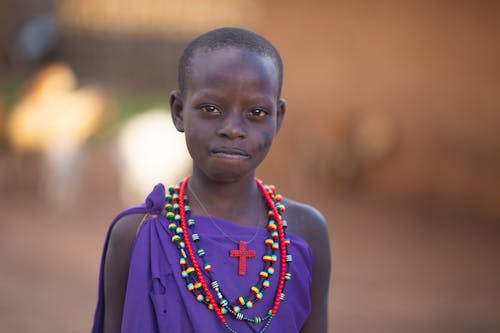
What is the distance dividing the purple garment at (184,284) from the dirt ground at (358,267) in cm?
373

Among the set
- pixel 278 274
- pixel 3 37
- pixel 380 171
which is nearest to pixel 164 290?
pixel 278 274

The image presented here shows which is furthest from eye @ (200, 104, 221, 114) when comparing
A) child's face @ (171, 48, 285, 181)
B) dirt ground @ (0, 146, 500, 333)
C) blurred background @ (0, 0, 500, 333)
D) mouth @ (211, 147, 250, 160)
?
blurred background @ (0, 0, 500, 333)

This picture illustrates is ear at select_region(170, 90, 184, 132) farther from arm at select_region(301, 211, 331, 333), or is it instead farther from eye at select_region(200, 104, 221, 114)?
arm at select_region(301, 211, 331, 333)

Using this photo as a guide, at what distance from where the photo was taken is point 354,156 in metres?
10.5

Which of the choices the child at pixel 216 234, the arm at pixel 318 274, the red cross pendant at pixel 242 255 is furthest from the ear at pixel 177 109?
the arm at pixel 318 274

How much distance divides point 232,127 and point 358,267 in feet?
18.6

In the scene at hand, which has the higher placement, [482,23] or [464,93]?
[482,23]

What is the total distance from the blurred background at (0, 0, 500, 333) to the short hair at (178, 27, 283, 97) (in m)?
4.69

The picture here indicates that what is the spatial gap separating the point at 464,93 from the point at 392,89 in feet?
3.58

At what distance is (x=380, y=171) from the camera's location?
10312mm

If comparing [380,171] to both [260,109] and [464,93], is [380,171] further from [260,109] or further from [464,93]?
[260,109]

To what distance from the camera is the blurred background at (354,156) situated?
7457mm

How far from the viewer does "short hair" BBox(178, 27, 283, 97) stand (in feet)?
7.02

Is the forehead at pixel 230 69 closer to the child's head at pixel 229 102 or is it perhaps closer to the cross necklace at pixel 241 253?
the child's head at pixel 229 102
